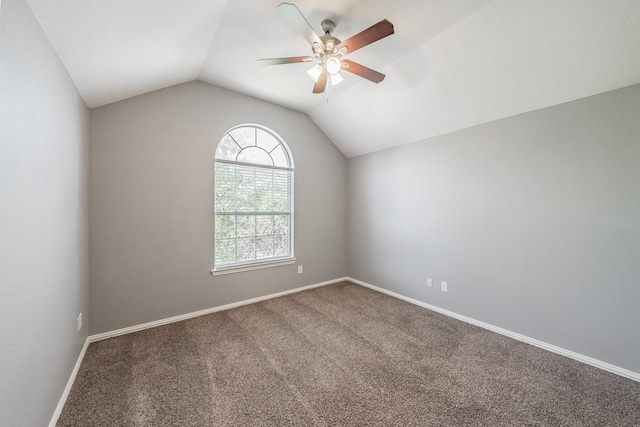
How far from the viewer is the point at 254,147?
3547 millimetres

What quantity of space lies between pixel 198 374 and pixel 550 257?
3.30m

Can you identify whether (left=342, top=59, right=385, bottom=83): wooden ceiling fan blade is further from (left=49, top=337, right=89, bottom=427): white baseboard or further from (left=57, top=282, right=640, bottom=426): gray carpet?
(left=49, top=337, right=89, bottom=427): white baseboard

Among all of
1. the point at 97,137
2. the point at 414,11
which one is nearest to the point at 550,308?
the point at 414,11

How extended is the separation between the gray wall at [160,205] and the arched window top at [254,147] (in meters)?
0.12

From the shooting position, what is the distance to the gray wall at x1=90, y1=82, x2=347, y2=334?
8.21 ft

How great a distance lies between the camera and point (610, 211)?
2.06 m

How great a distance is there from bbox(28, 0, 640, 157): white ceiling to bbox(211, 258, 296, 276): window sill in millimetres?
2157

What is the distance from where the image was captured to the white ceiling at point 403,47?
5.42ft

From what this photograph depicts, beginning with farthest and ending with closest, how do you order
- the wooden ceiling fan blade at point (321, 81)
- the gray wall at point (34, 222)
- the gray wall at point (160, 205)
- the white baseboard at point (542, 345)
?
the gray wall at point (160, 205)
the wooden ceiling fan blade at point (321, 81)
the white baseboard at point (542, 345)
the gray wall at point (34, 222)

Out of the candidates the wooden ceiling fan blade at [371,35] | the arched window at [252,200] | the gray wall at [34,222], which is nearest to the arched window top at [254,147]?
the arched window at [252,200]

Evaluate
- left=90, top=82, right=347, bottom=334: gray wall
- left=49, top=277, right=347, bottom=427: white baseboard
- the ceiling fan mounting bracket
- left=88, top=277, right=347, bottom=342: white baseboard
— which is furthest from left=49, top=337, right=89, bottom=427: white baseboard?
the ceiling fan mounting bracket

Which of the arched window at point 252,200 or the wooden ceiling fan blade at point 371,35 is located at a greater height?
the wooden ceiling fan blade at point 371,35

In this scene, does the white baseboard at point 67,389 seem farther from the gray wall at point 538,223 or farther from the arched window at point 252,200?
the gray wall at point 538,223

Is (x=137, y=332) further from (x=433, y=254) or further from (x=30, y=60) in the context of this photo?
(x=433, y=254)
